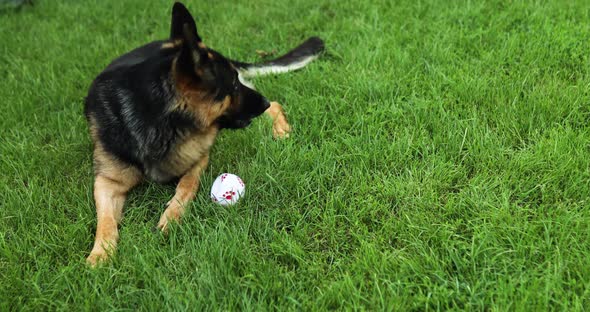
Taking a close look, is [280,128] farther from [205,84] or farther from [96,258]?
[96,258]

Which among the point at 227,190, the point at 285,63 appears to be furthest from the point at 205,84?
the point at 285,63

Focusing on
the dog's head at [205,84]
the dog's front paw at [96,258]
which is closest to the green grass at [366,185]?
the dog's front paw at [96,258]

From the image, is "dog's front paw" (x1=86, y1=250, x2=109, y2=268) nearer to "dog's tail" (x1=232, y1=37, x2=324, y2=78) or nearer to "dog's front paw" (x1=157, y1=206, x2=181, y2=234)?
"dog's front paw" (x1=157, y1=206, x2=181, y2=234)

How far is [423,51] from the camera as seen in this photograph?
385 centimetres

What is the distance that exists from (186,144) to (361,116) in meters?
1.25

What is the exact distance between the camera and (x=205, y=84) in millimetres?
2512

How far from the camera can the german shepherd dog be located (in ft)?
8.05

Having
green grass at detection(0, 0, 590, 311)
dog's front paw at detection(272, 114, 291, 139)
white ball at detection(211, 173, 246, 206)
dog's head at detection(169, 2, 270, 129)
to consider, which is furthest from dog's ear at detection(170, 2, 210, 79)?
dog's front paw at detection(272, 114, 291, 139)

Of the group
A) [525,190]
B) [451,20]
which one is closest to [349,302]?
[525,190]

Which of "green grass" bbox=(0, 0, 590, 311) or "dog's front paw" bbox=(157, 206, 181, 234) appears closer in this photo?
"green grass" bbox=(0, 0, 590, 311)

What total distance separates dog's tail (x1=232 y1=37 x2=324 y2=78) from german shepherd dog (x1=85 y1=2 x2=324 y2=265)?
88 centimetres

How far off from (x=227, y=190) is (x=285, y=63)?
1658mm

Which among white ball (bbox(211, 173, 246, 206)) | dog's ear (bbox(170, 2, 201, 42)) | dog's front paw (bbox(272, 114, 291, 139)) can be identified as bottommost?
dog's front paw (bbox(272, 114, 291, 139))

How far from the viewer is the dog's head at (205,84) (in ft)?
7.58
